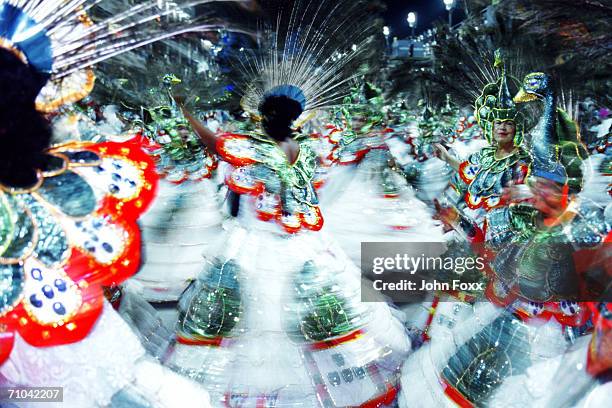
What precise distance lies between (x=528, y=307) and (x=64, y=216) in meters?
1.71

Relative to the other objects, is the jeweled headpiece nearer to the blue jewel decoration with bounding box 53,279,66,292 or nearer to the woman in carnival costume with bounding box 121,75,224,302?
the woman in carnival costume with bounding box 121,75,224,302

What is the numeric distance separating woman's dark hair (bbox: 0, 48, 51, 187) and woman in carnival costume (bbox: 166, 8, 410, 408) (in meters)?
1.10

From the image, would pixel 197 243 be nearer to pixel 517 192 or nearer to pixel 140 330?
pixel 140 330

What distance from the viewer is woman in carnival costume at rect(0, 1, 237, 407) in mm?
1227

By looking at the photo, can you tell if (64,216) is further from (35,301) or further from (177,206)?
(177,206)

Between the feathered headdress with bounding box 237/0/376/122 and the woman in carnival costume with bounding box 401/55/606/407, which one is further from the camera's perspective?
the feathered headdress with bounding box 237/0/376/122

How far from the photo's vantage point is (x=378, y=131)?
4496 millimetres

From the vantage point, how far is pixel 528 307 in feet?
7.09

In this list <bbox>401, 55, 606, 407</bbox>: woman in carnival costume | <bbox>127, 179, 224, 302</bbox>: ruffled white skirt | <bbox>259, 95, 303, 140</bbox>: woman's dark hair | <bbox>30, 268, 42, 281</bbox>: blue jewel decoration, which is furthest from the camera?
<bbox>127, 179, 224, 302</bbox>: ruffled white skirt

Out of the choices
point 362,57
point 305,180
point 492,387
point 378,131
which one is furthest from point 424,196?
point 492,387

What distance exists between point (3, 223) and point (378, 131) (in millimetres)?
3540

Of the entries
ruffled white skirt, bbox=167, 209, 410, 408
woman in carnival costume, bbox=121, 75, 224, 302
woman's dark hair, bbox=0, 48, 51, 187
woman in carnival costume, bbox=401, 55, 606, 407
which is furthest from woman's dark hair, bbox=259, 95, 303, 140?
woman's dark hair, bbox=0, 48, 51, 187

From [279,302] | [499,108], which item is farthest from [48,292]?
[499,108]

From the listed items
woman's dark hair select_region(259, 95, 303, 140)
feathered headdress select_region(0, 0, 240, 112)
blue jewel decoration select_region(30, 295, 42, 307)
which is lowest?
blue jewel decoration select_region(30, 295, 42, 307)
